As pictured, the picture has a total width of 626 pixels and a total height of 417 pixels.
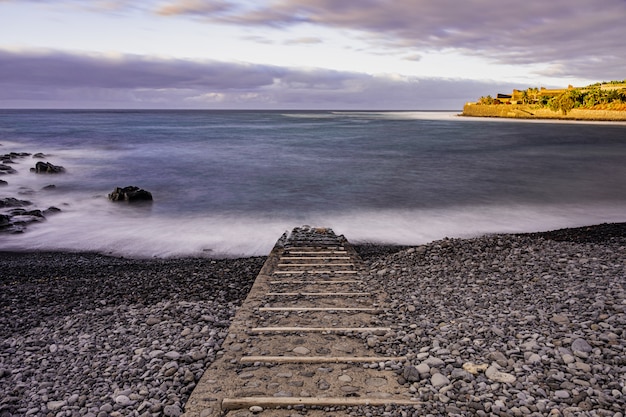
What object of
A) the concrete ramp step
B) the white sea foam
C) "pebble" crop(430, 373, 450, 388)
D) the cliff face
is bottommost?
the white sea foam

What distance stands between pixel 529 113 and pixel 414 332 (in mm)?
141270

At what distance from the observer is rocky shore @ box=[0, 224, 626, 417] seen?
16.6 ft

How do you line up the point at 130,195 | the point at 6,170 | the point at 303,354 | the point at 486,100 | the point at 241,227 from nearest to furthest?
the point at 303,354, the point at 241,227, the point at 130,195, the point at 6,170, the point at 486,100

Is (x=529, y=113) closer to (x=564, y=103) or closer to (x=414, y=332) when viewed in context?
(x=564, y=103)

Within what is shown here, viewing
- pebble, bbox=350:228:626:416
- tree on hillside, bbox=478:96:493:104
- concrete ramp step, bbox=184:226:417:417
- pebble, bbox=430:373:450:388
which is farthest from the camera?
tree on hillside, bbox=478:96:493:104

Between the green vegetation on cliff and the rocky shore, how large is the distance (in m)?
122

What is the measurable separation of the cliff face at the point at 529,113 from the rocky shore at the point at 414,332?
119 m

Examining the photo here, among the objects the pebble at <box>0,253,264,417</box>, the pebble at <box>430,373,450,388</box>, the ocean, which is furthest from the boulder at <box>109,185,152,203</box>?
the pebble at <box>430,373,450,388</box>

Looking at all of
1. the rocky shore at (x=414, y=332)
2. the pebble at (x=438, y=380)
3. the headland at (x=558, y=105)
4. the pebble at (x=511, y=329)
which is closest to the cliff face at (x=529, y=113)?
the headland at (x=558, y=105)

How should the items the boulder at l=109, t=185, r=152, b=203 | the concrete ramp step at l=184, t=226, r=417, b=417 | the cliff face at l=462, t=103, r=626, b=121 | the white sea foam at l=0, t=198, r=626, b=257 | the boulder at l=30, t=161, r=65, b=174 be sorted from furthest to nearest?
the cliff face at l=462, t=103, r=626, b=121, the boulder at l=30, t=161, r=65, b=174, the boulder at l=109, t=185, r=152, b=203, the white sea foam at l=0, t=198, r=626, b=257, the concrete ramp step at l=184, t=226, r=417, b=417

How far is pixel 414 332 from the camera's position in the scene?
21.9 feet

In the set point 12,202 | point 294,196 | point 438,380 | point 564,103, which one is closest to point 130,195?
point 12,202

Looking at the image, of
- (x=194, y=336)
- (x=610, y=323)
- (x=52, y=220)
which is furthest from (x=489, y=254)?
(x=52, y=220)

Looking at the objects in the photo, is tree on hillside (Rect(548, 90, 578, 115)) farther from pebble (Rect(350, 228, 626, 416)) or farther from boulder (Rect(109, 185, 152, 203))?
pebble (Rect(350, 228, 626, 416))
